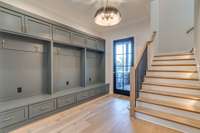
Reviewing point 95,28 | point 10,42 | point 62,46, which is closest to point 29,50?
point 10,42

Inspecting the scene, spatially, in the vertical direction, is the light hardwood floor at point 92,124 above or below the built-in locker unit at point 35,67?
below

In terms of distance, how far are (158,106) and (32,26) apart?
11.2ft

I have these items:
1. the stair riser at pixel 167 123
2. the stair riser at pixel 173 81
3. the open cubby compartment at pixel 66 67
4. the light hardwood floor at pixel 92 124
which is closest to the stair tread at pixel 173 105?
the stair riser at pixel 167 123

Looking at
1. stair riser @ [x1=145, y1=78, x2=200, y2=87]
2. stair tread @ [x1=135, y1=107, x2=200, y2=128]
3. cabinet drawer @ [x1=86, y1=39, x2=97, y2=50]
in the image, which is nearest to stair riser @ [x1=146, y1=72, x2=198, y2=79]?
stair riser @ [x1=145, y1=78, x2=200, y2=87]

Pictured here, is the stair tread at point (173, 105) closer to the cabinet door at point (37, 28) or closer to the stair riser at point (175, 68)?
the stair riser at point (175, 68)

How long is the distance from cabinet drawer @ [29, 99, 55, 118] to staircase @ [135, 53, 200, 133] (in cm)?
208

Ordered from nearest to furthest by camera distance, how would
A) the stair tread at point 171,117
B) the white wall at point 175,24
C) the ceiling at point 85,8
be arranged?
1. the stair tread at point 171,117
2. the ceiling at point 85,8
3. the white wall at point 175,24

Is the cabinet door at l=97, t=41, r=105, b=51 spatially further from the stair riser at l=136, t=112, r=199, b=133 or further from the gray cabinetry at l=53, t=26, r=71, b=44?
the stair riser at l=136, t=112, r=199, b=133

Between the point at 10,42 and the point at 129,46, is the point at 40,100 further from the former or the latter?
the point at 129,46

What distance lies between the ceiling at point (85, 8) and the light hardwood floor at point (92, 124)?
292 cm

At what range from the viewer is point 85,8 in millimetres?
3592

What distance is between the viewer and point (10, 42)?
2723 mm

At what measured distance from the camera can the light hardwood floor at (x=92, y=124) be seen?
2342 millimetres

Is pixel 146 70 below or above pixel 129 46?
below
